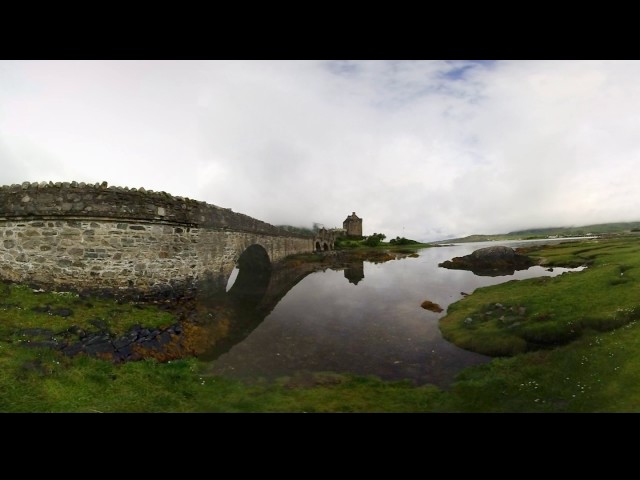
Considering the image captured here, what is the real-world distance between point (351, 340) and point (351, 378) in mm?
4198

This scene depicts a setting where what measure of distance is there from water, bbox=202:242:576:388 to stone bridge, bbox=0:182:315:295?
6.26 metres

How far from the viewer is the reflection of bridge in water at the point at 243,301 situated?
15.3 metres

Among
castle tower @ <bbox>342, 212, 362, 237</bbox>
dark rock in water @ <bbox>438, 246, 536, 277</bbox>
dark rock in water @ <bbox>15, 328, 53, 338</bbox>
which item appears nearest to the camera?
dark rock in water @ <bbox>15, 328, 53, 338</bbox>

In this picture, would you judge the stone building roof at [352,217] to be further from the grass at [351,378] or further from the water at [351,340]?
the grass at [351,378]

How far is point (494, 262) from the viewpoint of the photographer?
41062 mm

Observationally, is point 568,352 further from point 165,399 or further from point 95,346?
point 95,346

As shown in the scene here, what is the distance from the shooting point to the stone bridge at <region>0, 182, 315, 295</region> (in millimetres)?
14070

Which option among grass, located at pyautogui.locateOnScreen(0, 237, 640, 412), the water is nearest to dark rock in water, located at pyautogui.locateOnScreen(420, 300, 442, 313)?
the water

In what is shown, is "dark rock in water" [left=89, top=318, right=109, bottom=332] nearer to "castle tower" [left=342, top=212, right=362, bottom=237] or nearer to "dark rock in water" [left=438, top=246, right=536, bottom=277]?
"dark rock in water" [left=438, top=246, right=536, bottom=277]

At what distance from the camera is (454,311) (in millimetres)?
19219

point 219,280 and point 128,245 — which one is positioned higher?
point 128,245
